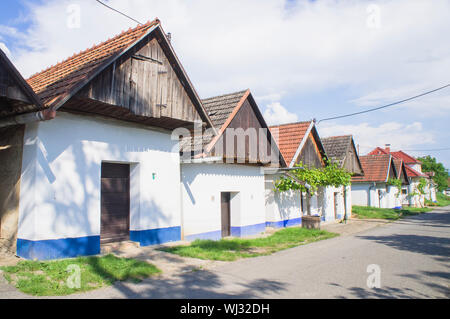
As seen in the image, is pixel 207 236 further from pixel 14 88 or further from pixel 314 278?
pixel 14 88

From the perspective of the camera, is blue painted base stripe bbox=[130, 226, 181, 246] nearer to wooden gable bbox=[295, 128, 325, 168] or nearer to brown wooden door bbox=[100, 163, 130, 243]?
brown wooden door bbox=[100, 163, 130, 243]

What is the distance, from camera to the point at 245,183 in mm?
15391

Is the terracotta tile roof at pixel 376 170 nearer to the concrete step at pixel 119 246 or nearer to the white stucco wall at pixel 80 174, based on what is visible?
the white stucco wall at pixel 80 174

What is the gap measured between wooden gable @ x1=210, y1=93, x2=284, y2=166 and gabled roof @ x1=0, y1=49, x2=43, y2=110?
6593mm

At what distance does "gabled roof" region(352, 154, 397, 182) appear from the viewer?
3422 centimetres

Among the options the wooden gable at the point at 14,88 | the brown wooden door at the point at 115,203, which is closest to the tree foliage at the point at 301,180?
the brown wooden door at the point at 115,203

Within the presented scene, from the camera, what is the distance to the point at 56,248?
318 inches

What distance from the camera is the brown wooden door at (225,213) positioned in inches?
582

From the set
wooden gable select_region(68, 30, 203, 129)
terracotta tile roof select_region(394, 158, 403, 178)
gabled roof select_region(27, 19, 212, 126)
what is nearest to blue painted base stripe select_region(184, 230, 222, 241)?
wooden gable select_region(68, 30, 203, 129)

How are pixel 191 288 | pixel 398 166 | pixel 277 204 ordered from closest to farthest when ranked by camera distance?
pixel 191 288, pixel 277 204, pixel 398 166

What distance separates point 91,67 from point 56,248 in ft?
14.5

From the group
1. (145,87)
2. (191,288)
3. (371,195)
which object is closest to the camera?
(191,288)

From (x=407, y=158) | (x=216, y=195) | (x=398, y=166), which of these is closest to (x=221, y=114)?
(x=216, y=195)
